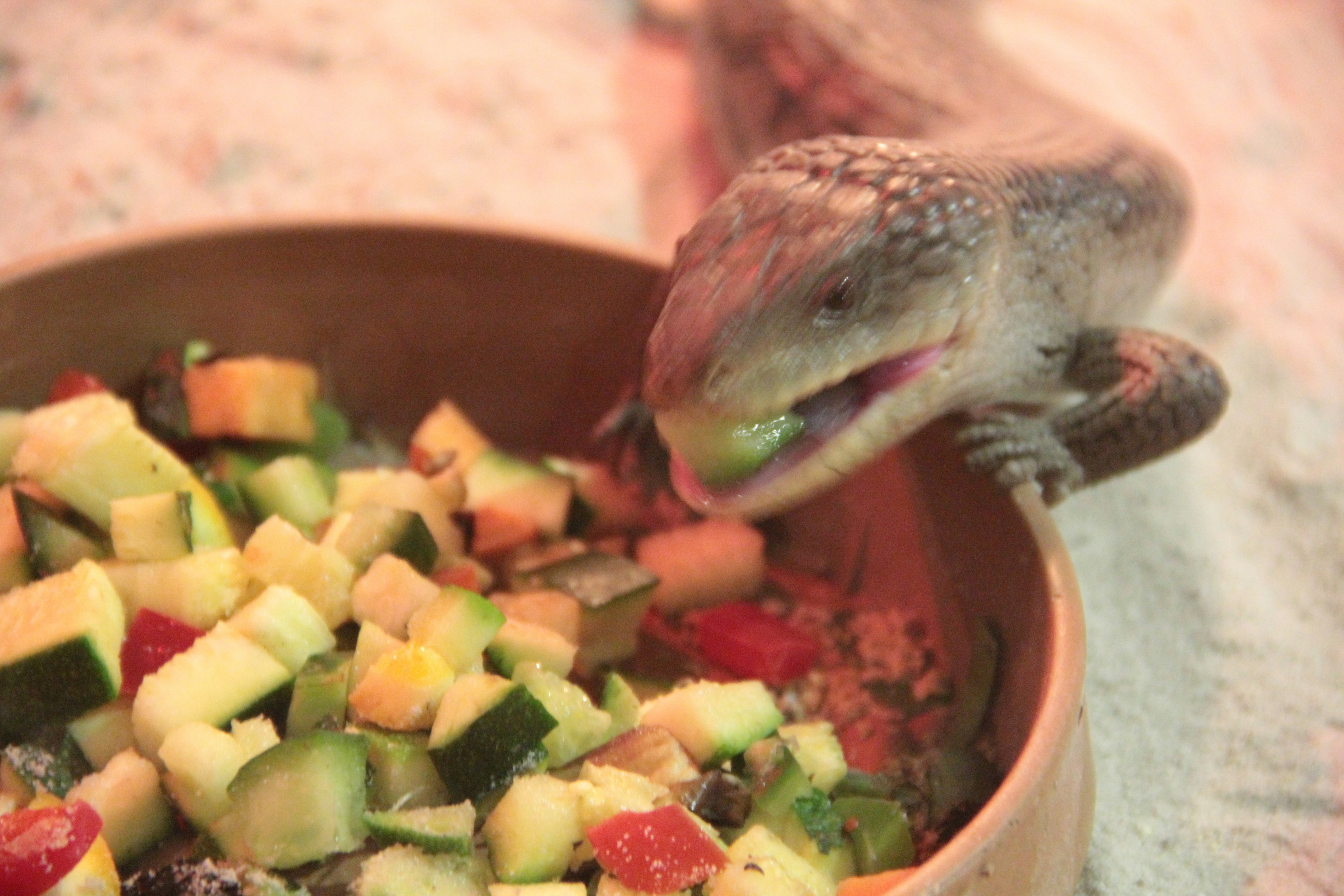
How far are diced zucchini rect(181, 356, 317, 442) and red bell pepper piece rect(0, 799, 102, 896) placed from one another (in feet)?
1.73

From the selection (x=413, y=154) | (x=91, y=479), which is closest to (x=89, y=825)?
(x=91, y=479)

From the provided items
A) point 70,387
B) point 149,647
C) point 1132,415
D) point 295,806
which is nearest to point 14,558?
point 149,647

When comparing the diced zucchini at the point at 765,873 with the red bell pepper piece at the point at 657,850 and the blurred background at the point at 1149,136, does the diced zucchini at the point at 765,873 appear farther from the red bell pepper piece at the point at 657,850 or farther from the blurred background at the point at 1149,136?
the blurred background at the point at 1149,136

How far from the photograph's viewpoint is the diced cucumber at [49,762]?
92cm

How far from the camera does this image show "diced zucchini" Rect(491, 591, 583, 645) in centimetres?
115

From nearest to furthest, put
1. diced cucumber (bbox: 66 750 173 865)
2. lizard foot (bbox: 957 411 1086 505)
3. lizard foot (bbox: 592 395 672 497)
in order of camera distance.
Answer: diced cucumber (bbox: 66 750 173 865) → lizard foot (bbox: 957 411 1086 505) → lizard foot (bbox: 592 395 672 497)

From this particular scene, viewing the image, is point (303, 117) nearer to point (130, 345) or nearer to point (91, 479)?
point (130, 345)

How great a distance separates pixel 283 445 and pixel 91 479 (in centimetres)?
25

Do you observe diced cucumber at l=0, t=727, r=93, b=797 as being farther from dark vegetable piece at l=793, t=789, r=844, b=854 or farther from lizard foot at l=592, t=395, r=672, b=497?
lizard foot at l=592, t=395, r=672, b=497

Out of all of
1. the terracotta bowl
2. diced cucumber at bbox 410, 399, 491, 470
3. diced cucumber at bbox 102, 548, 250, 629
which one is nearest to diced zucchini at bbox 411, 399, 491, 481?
diced cucumber at bbox 410, 399, 491, 470

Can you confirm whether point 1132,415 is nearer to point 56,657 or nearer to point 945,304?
point 945,304

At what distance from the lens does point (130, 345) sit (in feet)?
4.34

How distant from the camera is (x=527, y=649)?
105cm

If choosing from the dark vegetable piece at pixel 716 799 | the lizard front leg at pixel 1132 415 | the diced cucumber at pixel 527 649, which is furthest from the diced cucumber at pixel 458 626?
the lizard front leg at pixel 1132 415
